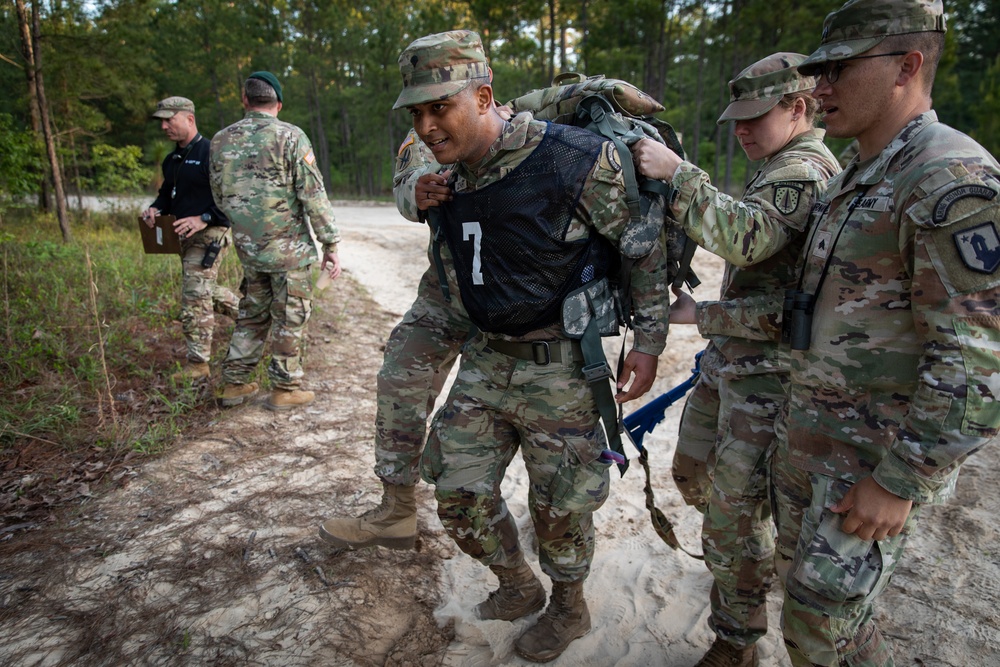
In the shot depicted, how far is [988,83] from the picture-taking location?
20.1 m

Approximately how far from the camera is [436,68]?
86.9 inches

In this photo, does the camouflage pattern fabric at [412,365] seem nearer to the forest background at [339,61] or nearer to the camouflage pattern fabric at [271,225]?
the camouflage pattern fabric at [271,225]

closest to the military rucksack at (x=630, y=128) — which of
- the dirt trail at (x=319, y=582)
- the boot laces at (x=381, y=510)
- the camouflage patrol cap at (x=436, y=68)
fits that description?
the camouflage patrol cap at (x=436, y=68)

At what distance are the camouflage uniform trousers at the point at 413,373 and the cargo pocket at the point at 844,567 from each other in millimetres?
1729

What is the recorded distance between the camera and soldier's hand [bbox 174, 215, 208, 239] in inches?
207

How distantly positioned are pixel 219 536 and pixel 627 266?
8.65 feet

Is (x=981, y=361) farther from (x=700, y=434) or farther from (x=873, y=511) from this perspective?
(x=700, y=434)

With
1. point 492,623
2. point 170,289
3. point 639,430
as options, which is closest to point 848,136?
point 639,430

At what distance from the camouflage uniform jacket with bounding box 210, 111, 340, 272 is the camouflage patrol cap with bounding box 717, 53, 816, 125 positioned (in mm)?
3360

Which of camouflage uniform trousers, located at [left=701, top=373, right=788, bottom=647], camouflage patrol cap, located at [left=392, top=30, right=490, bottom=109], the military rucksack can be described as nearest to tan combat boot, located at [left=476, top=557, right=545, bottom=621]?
camouflage uniform trousers, located at [left=701, top=373, right=788, bottom=647]

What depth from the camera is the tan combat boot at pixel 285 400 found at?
509 cm

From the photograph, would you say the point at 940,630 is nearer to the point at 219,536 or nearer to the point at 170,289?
the point at 219,536

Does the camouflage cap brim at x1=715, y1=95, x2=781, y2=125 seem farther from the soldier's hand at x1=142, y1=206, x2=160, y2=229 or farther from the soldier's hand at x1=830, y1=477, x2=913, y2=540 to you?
the soldier's hand at x1=142, y1=206, x2=160, y2=229

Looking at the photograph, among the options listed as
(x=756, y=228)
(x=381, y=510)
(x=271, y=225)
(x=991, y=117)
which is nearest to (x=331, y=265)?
(x=271, y=225)
